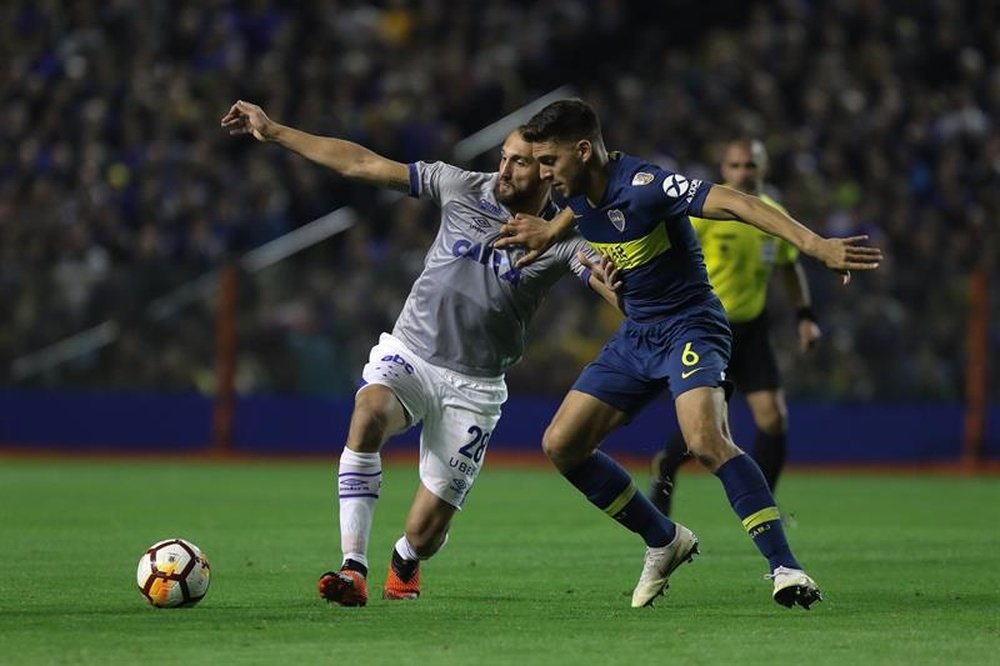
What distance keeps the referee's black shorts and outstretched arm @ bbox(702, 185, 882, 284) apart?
13.8 ft

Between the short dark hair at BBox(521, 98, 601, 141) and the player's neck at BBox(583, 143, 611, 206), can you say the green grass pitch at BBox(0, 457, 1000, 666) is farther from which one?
the short dark hair at BBox(521, 98, 601, 141)

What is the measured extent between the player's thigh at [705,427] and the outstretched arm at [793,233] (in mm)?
776

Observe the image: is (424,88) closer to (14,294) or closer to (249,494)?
(14,294)

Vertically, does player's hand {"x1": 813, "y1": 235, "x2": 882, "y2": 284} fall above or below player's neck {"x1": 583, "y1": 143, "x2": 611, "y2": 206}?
below

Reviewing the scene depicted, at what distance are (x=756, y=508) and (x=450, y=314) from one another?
1.69 metres

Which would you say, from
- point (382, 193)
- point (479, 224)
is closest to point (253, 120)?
point (479, 224)

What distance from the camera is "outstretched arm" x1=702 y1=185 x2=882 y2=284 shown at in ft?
22.9

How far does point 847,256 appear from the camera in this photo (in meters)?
7.01

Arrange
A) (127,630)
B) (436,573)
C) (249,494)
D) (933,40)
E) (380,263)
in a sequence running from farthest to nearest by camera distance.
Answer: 1. (933,40)
2. (380,263)
3. (249,494)
4. (436,573)
5. (127,630)

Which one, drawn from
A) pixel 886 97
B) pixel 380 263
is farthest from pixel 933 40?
pixel 380 263

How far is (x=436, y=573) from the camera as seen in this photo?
9.45 m

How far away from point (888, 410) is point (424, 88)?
22.7ft

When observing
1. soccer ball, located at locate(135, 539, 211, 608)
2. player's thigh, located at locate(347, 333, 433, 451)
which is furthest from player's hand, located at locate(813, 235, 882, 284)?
soccer ball, located at locate(135, 539, 211, 608)

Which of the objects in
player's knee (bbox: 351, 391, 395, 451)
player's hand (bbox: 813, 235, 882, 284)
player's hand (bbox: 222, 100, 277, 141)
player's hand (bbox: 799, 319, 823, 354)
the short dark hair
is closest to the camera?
player's hand (bbox: 813, 235, 882, 284)
